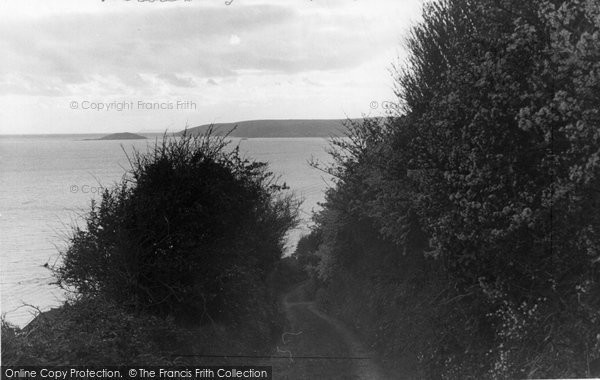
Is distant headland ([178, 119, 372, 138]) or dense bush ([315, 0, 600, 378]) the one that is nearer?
dense bush ([315, 0, 600, 378])

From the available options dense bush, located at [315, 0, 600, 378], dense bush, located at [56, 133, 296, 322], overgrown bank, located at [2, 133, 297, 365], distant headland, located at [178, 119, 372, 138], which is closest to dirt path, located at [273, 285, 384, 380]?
overgrown bank, located at [2, 133, 297, 365]

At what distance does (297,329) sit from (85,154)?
1006cm

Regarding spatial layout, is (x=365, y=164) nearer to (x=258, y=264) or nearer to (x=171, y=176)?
(x=258, y=264)

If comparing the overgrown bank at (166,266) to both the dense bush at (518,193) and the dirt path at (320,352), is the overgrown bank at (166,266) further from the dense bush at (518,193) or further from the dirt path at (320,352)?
the dense bush at (518,193)

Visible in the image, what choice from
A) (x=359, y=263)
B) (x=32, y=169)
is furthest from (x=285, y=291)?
(x=32, y=169)

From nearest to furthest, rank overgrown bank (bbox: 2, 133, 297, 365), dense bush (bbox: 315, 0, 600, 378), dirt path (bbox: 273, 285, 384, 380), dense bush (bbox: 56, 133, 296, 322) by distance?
dense bush (bbox: 315, 0, 600, 378)
overgrown bank (bbox: 2, 133, 297, 365)
dense bush (bbox: 56, 133, 296, 322)
dirt path (bbox: 273, 285, 384, 380)

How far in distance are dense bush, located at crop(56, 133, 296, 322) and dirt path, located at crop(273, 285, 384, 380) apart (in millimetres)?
1999

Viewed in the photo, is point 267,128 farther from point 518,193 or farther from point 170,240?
point 518,193

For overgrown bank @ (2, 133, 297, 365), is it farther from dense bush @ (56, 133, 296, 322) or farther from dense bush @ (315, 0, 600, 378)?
dense bush @ (315, 0, 600, 378)

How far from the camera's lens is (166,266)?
520 inches

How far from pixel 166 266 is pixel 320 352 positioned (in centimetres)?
634

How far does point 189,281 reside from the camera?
539 inches

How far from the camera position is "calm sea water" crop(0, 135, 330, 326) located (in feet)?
38.2

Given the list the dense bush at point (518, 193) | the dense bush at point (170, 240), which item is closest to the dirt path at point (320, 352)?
the dense bush at point (170, 240)
